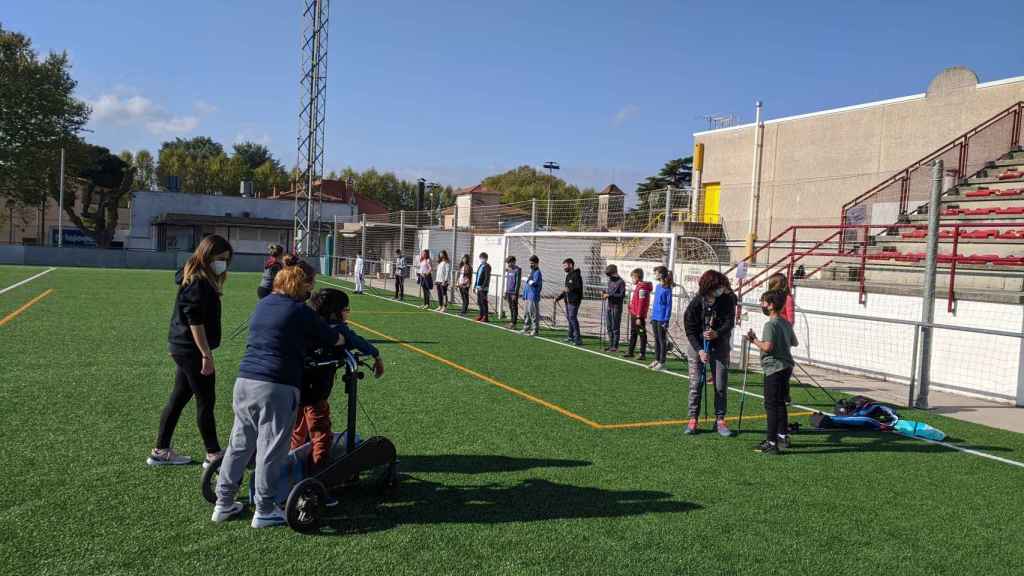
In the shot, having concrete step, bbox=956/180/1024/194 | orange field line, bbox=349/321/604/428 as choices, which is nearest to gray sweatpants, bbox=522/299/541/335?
orange field line, bbox=349/321/604/428

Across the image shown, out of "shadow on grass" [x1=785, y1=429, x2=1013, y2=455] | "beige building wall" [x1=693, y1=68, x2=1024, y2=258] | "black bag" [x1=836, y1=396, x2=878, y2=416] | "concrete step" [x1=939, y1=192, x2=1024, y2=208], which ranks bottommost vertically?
"shadow on grass" [x1=785, y1=429, x2=1013, y2=455]

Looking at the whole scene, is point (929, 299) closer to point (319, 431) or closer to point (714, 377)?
point (714, 377)

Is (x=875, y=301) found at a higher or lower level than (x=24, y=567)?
higher

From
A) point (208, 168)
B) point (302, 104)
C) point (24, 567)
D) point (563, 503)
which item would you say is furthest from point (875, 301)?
point (208, 168)

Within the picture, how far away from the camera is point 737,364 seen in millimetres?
12305

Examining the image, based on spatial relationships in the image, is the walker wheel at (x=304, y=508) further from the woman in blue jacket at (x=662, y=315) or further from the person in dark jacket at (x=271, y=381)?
the woman in blue jacket at (x=662, y=315)

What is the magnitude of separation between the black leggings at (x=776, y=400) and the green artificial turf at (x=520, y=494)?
33 cm

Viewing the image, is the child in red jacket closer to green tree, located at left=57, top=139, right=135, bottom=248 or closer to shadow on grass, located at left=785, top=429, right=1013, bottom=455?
shadow on grass, located at left=785, top=429, right=1013, bottom=455

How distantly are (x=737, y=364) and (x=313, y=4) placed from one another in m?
29.7

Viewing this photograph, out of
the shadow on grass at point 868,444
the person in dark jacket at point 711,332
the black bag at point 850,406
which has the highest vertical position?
the person in dark jacket at point 711,332

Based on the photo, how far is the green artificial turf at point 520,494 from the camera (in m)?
4.10

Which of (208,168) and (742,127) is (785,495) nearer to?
(742,127)

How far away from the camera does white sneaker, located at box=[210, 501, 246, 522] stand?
4.43m

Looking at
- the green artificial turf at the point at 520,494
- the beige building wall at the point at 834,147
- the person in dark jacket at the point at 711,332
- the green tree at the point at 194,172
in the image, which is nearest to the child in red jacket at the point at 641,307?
the green artificial turf at the point at 520,494
